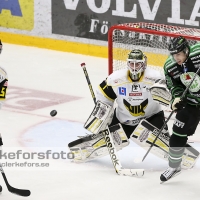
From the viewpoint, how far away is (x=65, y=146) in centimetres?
639

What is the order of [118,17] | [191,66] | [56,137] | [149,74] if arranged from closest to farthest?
[191,66], [149,74], [56,137], [118,17]

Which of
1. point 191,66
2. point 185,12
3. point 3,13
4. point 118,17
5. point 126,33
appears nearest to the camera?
point 191,66

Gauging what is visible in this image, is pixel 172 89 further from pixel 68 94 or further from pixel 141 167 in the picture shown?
pixel 68 94

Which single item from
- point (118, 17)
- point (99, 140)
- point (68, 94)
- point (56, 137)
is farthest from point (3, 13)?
point (99, 140)

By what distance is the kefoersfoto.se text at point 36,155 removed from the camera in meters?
6.06

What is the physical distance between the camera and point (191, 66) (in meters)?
5.24

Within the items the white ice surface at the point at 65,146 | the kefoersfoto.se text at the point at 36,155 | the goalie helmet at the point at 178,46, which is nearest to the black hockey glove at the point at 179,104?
the goalie helmet at the point at 178,46

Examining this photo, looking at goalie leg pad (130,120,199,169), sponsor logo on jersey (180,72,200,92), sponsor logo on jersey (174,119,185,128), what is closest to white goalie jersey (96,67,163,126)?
goalie leg pad (130,120,199,169)

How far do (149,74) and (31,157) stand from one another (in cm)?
116

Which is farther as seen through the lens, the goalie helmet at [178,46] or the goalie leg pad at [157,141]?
the goalie leg pad at [157,141]

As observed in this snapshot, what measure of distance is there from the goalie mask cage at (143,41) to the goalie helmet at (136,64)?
1917mm

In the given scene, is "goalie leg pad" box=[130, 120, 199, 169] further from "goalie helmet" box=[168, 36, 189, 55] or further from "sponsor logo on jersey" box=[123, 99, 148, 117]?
"goalie helmet" box=[168, 36, 189, 55]

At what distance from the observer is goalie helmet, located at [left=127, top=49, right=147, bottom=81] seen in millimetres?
5660

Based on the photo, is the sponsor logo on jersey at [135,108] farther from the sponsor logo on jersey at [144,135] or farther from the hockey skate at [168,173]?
the hockey skate at [168,173]
